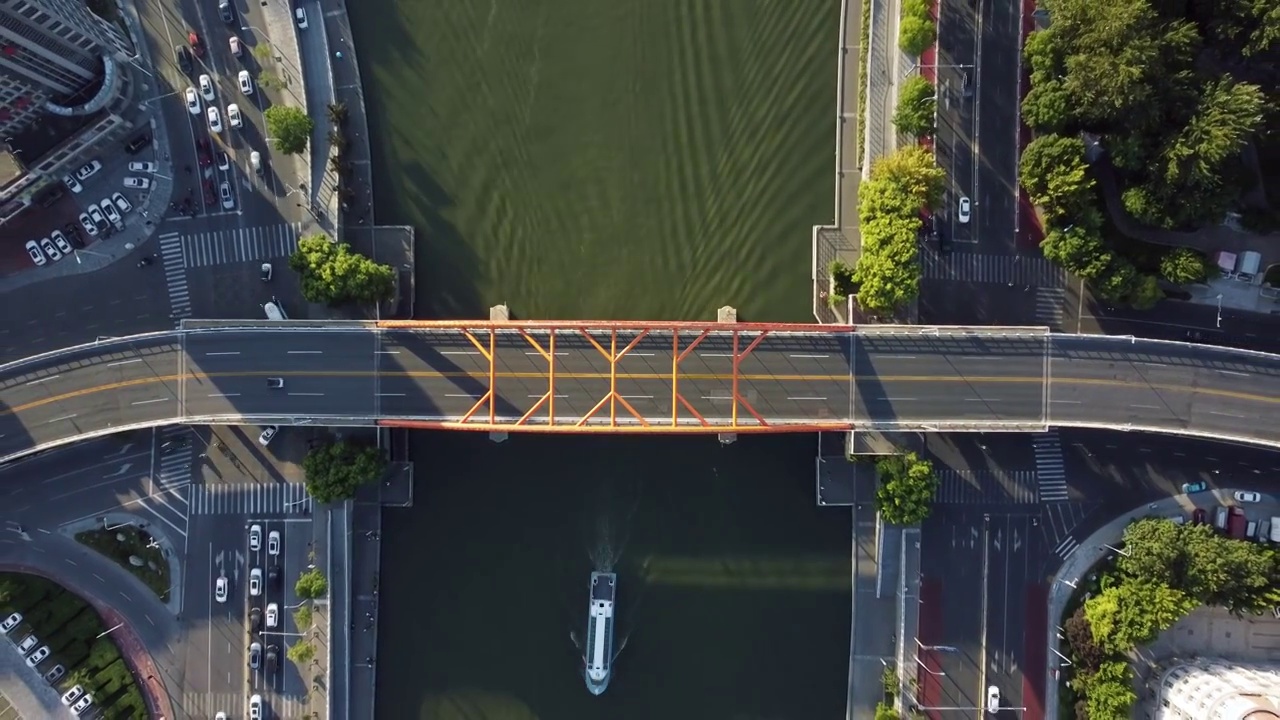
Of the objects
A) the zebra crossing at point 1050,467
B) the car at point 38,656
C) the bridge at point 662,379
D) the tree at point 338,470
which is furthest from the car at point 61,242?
the zebra crossing at point 1050,467

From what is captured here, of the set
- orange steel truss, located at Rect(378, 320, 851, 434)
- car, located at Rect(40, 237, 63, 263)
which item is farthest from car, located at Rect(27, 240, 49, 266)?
orange steel truss, located at Rect(378, 320, 851, 434)

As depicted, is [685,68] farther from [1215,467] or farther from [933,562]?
[1215,467]

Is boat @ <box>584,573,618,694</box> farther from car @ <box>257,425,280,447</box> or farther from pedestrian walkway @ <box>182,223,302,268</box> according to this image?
pedestrian walkway @ <box>182,223,302,268</box>

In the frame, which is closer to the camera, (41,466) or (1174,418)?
(1174,418)

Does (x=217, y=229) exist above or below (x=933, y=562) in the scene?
above

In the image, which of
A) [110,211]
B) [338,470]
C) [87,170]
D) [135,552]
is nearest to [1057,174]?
[338,470]

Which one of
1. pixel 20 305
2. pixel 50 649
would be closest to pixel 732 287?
pixel 20 305

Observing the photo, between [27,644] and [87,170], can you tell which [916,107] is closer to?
[87,170]
